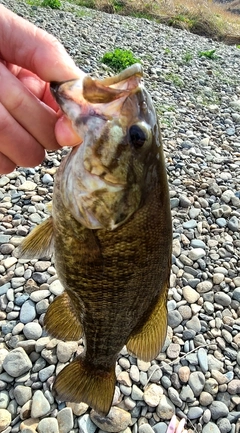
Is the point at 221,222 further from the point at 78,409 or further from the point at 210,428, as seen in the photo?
the point at 78,409

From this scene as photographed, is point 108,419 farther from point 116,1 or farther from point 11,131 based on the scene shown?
point 116,1

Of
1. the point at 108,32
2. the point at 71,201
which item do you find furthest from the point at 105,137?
the point at 108,32

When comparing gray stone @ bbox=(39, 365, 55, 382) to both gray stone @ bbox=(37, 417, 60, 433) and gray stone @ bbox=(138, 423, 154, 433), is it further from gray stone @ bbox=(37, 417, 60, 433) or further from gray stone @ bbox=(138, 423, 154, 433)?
gray stone @ bbox=(138, 423, 154, 433)

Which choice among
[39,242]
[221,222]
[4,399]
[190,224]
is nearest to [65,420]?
[4,399]

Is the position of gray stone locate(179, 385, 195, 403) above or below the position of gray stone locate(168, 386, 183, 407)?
below

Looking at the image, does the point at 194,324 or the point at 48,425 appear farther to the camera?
the point at 194,324

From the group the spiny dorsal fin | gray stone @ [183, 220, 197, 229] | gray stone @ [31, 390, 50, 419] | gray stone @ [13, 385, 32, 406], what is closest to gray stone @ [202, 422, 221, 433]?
gray stone @ [31, 390, 50, 419]

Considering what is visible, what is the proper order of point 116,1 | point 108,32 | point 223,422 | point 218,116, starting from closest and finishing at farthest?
point 223,422
point 218,116
point 108,32
point 116,1
